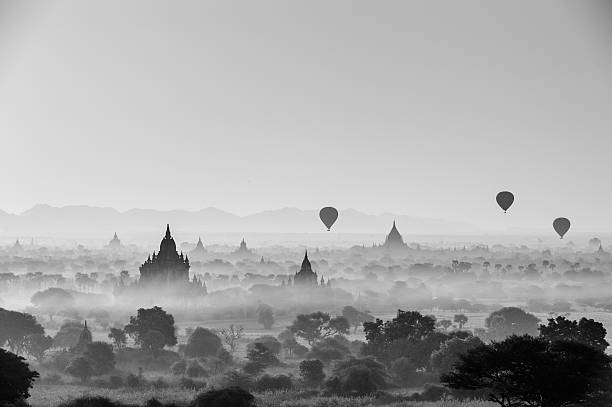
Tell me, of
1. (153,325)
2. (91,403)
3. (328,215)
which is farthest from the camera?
(328,215)

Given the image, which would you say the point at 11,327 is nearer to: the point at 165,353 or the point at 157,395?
the point at 165,353

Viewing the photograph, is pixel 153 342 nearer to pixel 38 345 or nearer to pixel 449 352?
pixel 38 345

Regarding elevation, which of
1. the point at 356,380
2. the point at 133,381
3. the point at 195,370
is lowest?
the point at 133,381

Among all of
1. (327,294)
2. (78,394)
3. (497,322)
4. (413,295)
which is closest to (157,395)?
(78,394)

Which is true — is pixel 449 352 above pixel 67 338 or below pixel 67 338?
above

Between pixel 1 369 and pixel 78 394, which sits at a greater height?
pixel 1 369

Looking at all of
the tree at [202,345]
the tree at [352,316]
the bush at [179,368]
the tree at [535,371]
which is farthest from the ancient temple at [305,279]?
the tree at [535,371]

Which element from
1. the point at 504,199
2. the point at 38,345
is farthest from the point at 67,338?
the point at 504,199

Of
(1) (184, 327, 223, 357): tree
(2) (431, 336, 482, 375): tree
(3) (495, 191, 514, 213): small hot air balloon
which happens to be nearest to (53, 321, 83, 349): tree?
(1) (184, 327, 223, 357): tree
